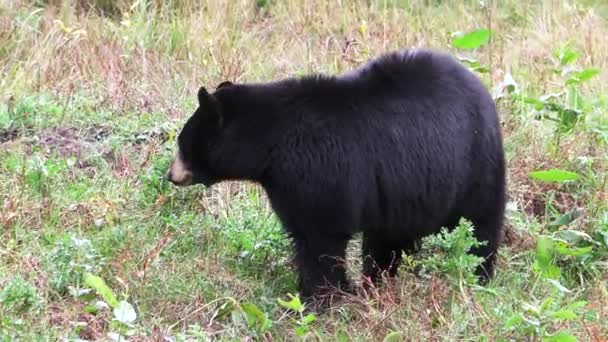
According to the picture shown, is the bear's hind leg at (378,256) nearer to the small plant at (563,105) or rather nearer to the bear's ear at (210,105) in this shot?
the bear's ear at (210,105)

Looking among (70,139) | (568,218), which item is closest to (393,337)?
(568,218)

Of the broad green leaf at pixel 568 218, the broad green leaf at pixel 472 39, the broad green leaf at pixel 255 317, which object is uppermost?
the broad green leaf at pixel 472 39

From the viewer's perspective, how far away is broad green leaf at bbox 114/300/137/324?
4.19 m

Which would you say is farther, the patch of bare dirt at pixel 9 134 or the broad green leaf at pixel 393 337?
the patch of bare dirt at pixel 9 134

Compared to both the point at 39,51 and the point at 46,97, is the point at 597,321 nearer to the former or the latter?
the point at 46,97

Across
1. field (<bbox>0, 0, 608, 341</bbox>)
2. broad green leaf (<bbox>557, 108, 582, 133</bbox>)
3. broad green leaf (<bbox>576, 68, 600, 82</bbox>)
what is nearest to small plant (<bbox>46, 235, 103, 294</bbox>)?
field (<bbox>0, 0, 608, 341</bbox>)

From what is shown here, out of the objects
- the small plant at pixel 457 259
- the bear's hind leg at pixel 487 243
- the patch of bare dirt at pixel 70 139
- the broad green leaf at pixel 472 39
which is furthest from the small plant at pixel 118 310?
the broad green leaf at pixel 472 39

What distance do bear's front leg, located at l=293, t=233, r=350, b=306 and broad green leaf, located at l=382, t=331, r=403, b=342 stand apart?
535mm

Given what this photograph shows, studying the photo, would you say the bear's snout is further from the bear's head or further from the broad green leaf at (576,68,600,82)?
the broad green leaf at (576,68,600,82)

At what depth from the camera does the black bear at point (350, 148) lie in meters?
4.69

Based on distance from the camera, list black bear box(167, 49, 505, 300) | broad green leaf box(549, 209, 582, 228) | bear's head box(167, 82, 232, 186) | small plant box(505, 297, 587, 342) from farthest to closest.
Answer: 1. broad green leaf box(549, 209, 582, 228)
2. bear's head box(167, 82, 232, 186)
3. black bear box(167, 49, 505, 300)
4. small plant box(505, 297, 587, 342)

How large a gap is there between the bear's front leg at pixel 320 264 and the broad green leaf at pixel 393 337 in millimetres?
535

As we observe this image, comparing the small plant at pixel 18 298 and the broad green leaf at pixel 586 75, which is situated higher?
the broad green leaf at pixel 586 75

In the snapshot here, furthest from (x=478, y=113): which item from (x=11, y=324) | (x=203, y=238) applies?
(x=11, y=324)
